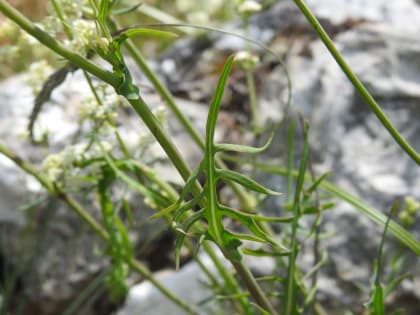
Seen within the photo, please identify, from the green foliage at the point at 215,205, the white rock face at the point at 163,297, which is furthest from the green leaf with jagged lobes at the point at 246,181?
the white rock face at the point at 163,297

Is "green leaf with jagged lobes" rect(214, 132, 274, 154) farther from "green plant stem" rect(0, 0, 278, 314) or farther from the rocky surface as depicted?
the rocky surface

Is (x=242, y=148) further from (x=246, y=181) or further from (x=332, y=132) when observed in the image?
(x=332, y=132)

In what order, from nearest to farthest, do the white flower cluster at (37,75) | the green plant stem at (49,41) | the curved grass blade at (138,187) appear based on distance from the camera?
the green plant stem at (49,41) → the curved grass blade at (138,187) → the white flower cluster at (37,75)

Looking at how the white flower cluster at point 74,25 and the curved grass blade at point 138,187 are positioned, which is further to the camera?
the curved grass blade at point 138,187

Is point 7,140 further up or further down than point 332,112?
further up

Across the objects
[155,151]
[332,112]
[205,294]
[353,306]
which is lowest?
[353,306]

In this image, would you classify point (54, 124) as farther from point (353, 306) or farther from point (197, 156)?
point (353, 306)

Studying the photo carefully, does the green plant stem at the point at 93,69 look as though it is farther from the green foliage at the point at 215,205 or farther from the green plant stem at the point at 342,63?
the green plant stem at the point at 342,63

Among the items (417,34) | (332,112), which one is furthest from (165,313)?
(417,34)

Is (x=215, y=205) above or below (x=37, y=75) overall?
below

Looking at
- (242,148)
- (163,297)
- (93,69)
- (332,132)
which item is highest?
(93,69)

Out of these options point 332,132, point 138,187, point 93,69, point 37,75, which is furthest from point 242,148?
point 332,132
